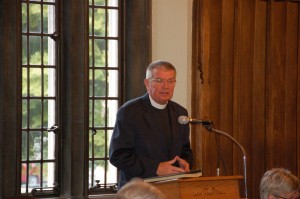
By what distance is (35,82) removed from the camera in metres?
5.50

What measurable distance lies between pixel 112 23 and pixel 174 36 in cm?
55

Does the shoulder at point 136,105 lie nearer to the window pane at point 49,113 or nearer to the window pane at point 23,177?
the window pane at point 49,113

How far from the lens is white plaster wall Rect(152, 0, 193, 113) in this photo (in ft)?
18.7

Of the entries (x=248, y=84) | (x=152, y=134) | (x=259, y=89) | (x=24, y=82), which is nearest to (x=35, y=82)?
(x=24, y=82)

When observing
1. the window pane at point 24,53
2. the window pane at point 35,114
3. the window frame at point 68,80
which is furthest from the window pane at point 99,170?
the window pane at point 24,53

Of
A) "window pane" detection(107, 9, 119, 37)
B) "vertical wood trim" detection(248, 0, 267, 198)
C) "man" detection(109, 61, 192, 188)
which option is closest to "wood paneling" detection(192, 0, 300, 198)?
"vertical wood trim" detection(248, 0, 267, 198)

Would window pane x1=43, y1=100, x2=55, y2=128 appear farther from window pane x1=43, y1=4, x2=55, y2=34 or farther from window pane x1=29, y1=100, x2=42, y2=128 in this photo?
window pane x1=43, y1=4, x2=55, y2=34

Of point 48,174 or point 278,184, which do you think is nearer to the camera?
point 278,184

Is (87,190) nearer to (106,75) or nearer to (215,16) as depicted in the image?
(106,75)

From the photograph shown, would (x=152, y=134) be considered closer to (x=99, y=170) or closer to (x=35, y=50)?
(x=99, y=170)

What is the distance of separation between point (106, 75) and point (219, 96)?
1019 mm

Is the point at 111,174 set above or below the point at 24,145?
below
